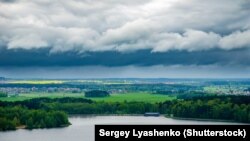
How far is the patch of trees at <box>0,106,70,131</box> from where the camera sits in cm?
879

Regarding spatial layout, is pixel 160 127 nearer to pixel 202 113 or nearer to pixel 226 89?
pixel 202 113

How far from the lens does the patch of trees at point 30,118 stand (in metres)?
8.79

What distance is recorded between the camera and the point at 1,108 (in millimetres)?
9680

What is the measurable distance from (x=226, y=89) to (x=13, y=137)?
710cm

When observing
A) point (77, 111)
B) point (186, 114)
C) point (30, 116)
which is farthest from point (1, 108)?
point (186, 114)

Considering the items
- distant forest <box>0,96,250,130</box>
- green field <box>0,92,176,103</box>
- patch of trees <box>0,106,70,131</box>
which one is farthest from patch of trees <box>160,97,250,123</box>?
patch of trees <box>0,106,70,131</box>

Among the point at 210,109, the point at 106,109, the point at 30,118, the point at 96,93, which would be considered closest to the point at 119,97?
the point at 96,93

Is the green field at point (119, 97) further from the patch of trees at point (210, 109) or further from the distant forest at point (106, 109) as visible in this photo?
the patch of trees at point (210, 109)

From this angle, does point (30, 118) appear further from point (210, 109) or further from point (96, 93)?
point (210, 109)

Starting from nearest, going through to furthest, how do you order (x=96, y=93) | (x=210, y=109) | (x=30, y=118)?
(x=30, y=118) → (x=210, y=109) → (x=96, y=93)

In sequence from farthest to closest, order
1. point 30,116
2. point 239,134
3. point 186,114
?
point 186,114, point 30,116, point 239,134

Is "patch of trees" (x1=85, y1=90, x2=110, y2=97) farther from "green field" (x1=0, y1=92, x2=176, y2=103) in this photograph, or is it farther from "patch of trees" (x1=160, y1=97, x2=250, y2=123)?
"patch of trees" (x1=160, y1=97, x2=250, y2=123)

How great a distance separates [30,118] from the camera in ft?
29.5

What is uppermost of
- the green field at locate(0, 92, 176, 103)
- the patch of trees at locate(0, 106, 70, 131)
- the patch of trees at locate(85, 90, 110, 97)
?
the patch of trees at locate(85, 90, 110, 97)
